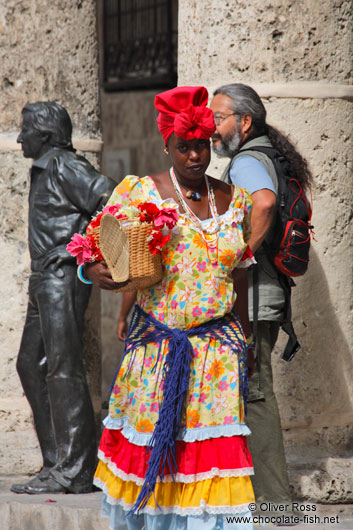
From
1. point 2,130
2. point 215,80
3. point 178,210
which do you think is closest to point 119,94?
point 2,130

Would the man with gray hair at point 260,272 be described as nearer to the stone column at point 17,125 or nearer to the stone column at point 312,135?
the stone column at point 312,135

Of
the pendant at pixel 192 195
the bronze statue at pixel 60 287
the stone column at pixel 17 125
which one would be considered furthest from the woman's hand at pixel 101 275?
the stone column at pixel 17 125

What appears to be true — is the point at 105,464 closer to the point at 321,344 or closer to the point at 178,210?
the point at 178,210

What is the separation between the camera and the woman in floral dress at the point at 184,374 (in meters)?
4.37

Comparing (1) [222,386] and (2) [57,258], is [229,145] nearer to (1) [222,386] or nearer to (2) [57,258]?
(2) [57,258]

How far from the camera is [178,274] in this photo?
4.47m

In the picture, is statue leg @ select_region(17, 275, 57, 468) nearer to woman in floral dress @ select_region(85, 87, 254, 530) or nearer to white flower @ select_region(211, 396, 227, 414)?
woman in floral dress @ select_region(85, 87, 254, 530)

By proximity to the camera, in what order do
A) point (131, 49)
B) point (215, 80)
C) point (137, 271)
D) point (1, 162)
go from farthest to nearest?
point (131, 49), point (1, 162), point (215, 80), point (137, 271)

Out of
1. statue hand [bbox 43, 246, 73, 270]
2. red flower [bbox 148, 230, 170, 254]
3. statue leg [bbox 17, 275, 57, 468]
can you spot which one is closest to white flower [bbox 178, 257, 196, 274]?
red flower [bbox 148, 230, 170, 254]

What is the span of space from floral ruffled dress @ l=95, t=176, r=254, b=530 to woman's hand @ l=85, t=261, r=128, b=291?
0.18 meters

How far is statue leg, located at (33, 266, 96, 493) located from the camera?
615 centimetres

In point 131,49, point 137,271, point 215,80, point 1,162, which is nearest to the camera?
point 137,271

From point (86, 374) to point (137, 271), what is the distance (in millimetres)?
2684

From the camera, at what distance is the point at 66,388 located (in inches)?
243
